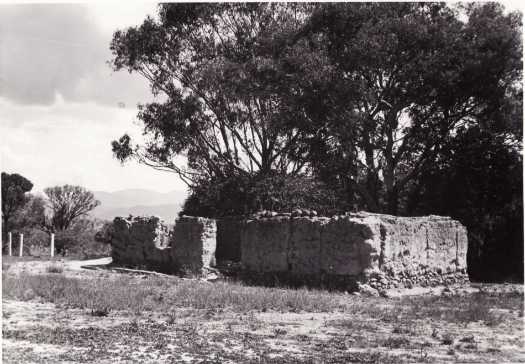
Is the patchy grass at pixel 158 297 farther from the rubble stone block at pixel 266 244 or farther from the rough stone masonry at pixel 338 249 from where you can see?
the rubble stone block at pixel 266 244

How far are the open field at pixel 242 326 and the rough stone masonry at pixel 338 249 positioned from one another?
115 centimetres

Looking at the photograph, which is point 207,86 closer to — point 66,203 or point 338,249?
point 338,249

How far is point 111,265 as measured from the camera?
22.3 meters

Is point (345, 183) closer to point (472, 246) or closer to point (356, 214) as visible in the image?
point (472, 246)

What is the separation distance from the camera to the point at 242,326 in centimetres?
945

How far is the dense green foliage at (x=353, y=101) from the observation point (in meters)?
20.2

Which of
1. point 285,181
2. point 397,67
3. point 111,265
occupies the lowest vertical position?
point 111,265

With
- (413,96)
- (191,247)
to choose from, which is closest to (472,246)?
(413,96)

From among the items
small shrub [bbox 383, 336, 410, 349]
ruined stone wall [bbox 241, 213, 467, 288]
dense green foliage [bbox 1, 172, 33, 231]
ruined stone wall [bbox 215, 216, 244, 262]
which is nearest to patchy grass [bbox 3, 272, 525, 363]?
small shrub [bbox 383, 336, 410, 349]

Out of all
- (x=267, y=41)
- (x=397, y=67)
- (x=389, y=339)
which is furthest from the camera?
(x=267, y=41)

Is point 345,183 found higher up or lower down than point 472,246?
higher up

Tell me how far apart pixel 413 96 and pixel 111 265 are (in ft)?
42.4

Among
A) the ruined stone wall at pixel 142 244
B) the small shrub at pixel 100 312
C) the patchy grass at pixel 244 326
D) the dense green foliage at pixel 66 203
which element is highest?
the dense green foliage at pixel 66 203

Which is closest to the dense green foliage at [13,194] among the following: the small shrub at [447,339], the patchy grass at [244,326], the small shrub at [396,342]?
the patchy grass at [244,326]
